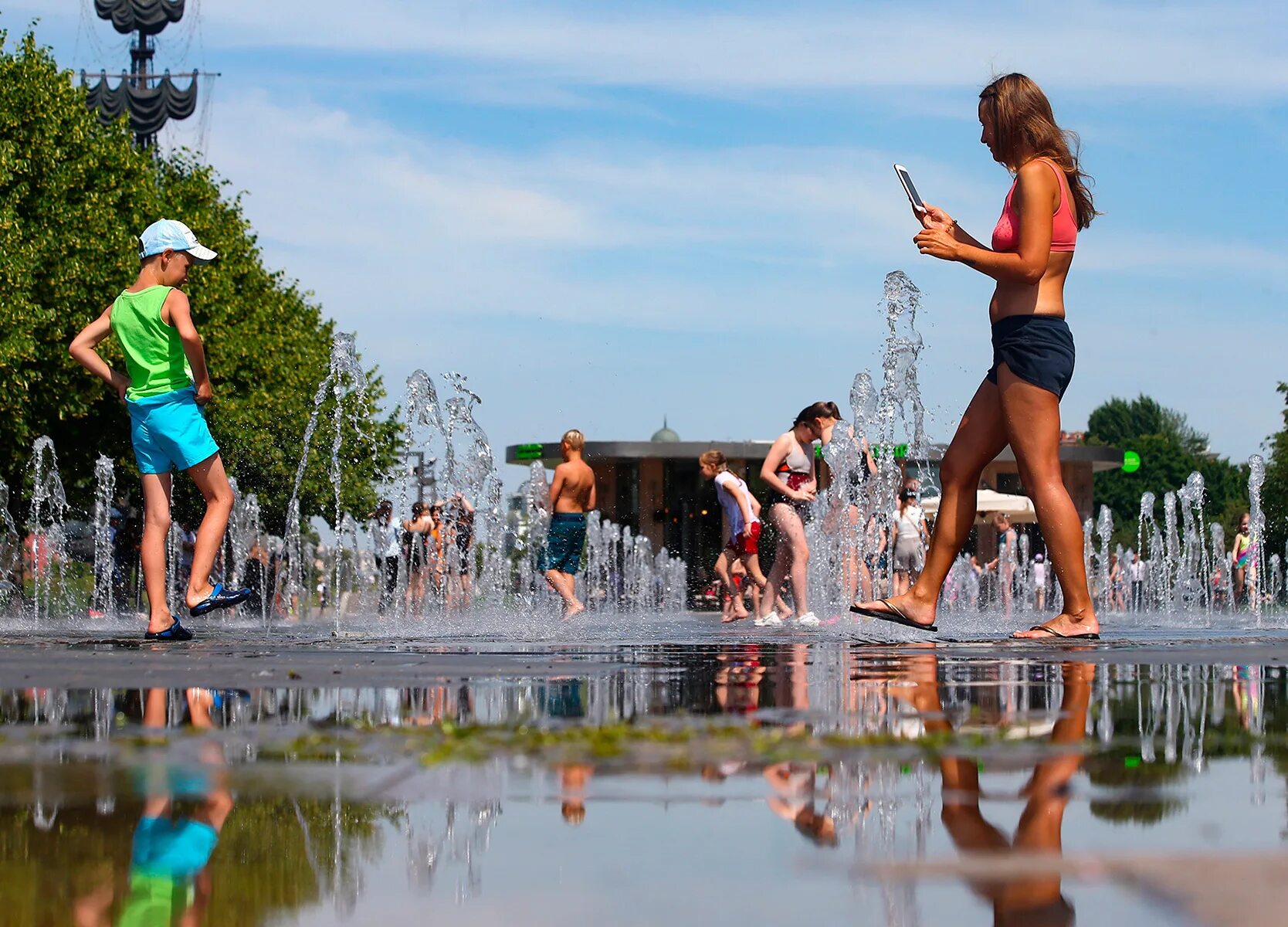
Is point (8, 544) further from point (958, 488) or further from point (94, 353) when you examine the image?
point (958, 488)

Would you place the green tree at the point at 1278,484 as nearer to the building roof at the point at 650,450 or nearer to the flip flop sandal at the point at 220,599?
the building roof at the point at 650,450

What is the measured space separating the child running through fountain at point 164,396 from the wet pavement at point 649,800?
3047mm

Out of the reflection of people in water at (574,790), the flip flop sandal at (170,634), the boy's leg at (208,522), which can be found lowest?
the reflection of people in water at (574,790)

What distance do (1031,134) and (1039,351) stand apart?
2.97 ft

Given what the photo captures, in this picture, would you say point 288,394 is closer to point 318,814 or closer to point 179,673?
point 179,673

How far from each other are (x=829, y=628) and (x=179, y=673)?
17.4 feet

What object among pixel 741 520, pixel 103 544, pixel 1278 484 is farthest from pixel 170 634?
pixel 1278 484


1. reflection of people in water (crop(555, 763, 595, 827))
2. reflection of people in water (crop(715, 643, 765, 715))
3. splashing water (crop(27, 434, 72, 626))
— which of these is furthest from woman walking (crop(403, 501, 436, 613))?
reflection of people in water (crop(555, 763, 595, 827))

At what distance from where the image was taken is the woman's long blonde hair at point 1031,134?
7.14 metres

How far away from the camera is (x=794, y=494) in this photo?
1259cm

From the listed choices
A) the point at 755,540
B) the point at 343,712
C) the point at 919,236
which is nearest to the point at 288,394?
the point at 755,540

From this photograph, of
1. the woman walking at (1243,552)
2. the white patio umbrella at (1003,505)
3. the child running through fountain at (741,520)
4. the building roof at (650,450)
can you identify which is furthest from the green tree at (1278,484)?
the child running through fountain at (741,520)

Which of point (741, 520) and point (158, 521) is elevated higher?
point (741, 520)

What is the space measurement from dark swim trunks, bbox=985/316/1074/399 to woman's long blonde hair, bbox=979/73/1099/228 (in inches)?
20.5
